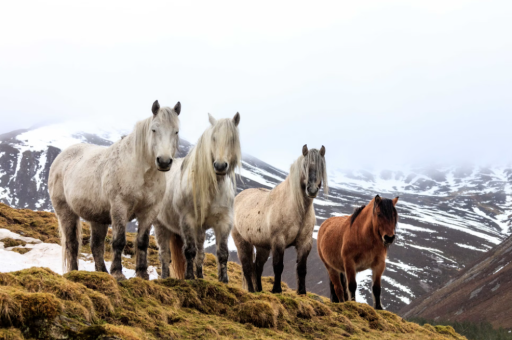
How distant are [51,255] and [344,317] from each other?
36.5 feet

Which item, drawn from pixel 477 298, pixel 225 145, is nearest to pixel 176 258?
pixel 225 145

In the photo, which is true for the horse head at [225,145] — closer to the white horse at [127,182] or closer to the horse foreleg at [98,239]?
the white horse at [127,182]

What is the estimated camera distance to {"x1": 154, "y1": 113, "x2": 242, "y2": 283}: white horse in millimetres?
8258

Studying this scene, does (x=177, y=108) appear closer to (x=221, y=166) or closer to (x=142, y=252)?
(x=221, y=166)

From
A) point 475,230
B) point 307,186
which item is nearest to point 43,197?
point 475,230

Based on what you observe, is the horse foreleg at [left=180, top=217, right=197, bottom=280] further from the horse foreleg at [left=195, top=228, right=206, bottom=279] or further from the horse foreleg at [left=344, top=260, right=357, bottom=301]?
the horse foreleg at [left=344, top=260, right=357, bottom=301]

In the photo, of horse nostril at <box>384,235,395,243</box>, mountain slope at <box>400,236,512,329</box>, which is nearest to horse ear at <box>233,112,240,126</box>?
horse nostril at <box>384,235,395,243</box>

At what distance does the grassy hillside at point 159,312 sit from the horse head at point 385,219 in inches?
75.2

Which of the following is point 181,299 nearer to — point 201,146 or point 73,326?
point 73,326

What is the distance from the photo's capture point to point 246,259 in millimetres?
12477

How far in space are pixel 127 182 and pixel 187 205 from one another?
1.52m

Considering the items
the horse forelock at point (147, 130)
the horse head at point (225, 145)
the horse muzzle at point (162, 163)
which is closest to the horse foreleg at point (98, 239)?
the horse forelock at point (147, 130)

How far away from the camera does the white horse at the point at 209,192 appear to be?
27.1 ft

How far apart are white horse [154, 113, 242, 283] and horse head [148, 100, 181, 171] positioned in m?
0.94
